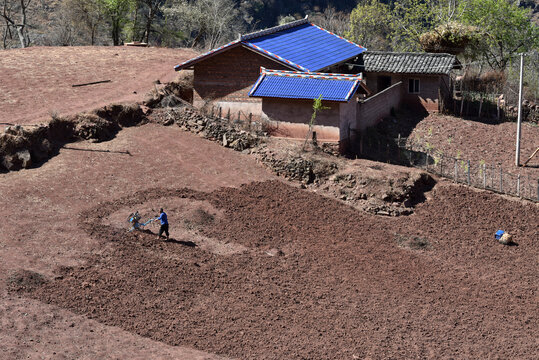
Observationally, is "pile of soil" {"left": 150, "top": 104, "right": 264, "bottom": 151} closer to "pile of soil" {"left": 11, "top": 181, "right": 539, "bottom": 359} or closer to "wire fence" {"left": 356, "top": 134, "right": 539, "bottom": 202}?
"pile of soil" {"left": 11, "top": 181, "right": 539, "bottom": 359}

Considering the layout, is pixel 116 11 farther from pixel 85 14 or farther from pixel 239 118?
pixel 239 118

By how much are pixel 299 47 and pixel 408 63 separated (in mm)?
6427

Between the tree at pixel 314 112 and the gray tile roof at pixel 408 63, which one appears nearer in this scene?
the tree at pixel 314 112

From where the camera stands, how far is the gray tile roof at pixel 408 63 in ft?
124

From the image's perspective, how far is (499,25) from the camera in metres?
45.8

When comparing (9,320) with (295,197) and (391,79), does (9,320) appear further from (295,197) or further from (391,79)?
(391,79)

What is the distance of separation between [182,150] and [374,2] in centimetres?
3090

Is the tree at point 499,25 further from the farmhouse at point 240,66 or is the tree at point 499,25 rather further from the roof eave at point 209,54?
the roof eave at point 209,54

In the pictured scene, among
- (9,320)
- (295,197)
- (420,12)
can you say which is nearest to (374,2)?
(420,12)

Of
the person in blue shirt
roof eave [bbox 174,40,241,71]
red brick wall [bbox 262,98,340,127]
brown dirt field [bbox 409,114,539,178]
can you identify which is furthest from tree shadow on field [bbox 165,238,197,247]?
brown dirt field [bbox 409,114,539,178]

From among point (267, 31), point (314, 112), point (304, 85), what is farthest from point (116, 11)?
point (314, 112)

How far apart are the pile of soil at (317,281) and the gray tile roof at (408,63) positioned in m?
11.3

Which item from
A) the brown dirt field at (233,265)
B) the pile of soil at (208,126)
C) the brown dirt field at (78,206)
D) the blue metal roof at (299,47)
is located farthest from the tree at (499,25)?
the brown dirt field at (78,206)

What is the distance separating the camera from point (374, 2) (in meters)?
55.8
